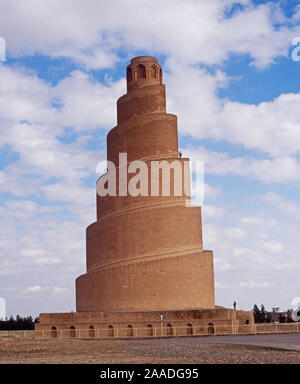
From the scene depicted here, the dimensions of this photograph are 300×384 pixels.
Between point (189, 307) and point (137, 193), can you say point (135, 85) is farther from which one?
point (189, 307)

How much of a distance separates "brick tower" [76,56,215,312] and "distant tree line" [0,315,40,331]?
484 inches

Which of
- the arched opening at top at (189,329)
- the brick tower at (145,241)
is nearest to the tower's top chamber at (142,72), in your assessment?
the brick tower at (145,241)

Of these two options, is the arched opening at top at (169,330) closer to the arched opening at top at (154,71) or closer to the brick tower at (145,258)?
the brick tower at (145,258)

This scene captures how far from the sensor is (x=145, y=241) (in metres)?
35.4

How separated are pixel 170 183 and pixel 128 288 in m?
7.64

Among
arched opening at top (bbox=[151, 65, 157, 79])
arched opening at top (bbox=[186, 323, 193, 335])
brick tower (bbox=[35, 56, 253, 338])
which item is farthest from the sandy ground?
arched opening at top (bbox=[151, 65, 157, 79])

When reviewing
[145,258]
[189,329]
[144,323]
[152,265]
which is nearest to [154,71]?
[145,258]

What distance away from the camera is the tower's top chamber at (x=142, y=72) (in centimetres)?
4012

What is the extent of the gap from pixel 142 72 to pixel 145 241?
13.4m

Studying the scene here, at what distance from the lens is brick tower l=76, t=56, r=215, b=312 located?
3447cm

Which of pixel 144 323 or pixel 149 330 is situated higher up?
pixel 144 323

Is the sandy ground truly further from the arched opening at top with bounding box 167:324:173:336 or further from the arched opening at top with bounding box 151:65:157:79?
the arched opening at top with bounding box 151:65:157:79

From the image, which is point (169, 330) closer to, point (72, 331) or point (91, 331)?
point (91, 331)
